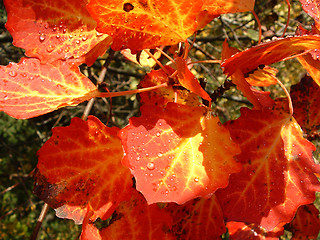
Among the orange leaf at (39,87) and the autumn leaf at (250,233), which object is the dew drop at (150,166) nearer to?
the orange leaf at (39,87)

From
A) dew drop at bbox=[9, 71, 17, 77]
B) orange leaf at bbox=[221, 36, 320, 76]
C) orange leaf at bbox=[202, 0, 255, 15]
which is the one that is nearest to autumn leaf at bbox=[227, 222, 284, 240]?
orange leaf at bbox=[221, 36, 320, 76]

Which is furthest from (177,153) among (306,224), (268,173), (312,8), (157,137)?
(306,224)

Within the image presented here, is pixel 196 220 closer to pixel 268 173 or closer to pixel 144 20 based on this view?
pixel 268 173

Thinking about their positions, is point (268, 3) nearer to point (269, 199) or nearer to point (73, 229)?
point (269, 199)

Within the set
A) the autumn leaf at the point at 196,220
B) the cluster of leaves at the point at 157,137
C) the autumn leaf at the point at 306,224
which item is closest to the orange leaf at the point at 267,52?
the cluster of leaves at the point at 157,137

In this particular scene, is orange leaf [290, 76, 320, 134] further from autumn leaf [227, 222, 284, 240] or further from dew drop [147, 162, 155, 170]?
dew drop [147, 162, 155, 170]
